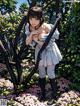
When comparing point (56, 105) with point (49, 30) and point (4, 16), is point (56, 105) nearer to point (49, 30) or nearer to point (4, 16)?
point (49, 30)

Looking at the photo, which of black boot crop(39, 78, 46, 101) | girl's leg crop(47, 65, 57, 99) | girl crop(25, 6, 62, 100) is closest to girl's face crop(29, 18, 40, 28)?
girl crop(25, 6, 62, 100)

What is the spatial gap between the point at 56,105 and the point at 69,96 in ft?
1.40

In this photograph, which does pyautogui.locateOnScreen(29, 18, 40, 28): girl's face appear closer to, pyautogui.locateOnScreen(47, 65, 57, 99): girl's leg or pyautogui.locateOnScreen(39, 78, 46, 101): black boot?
pyautogui.locateOnScreen(47, 65, 57, 99): girl's leg

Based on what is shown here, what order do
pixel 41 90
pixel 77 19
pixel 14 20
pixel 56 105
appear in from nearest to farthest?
pixel 56 105, pixel 41 90, pixel 77 19, pixel 14 20

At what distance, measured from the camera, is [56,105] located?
6672 mm

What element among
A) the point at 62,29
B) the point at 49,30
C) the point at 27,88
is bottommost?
the point at 27,88

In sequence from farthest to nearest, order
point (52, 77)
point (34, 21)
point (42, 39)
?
point (52, 77) < point (42, 39) < point (34, 21)

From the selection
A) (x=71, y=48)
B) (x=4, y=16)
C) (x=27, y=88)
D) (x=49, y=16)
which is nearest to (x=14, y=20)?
(x=4, y=16)

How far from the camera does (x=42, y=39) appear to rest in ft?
22.0

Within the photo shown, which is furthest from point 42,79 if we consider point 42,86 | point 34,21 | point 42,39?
point 34,21

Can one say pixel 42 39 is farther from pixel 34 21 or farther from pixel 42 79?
pixel 42 79

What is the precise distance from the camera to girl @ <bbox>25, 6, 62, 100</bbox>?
6.59m

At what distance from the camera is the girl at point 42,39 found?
6.59 metres

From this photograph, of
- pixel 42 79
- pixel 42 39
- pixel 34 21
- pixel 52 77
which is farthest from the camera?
pixel 42 79
